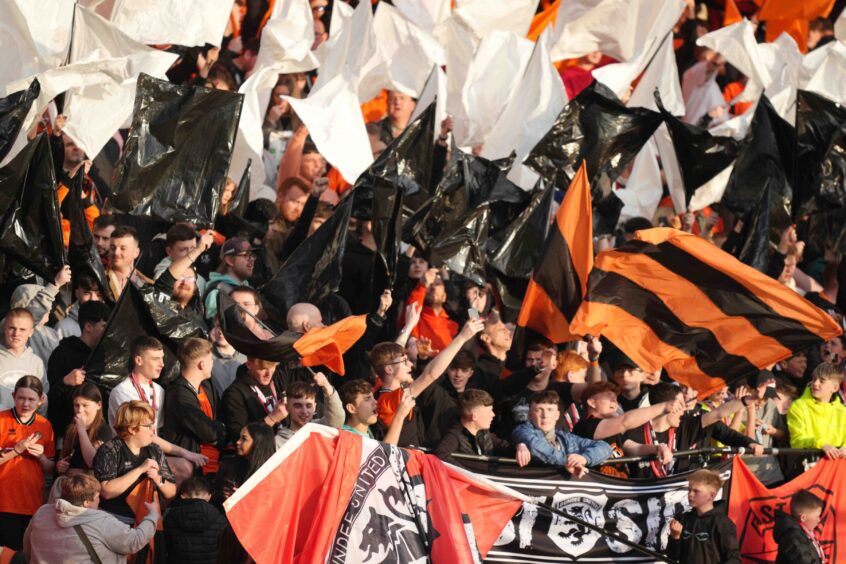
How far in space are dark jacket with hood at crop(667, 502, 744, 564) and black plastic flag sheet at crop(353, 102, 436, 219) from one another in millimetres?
3679

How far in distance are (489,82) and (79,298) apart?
4869 mm

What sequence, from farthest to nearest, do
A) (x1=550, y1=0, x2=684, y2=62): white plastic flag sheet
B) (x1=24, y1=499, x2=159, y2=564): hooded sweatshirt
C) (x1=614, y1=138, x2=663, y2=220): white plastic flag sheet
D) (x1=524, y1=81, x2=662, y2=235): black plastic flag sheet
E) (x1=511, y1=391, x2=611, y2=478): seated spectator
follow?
(x1=550, y1=0, x2=684, y2=62): white plastic flag sheet < (x1=614, y1=138, x2=663, y2=220): white plastic flag sheet < (x1=524, y1=81, x2=662, y2=235): black plastic flag sheet < (x1=511, y1=391, x2=611, y2=478): seated spectator < (x1=24, y1=499, x2=159, y2=564): hooded sweatshirt

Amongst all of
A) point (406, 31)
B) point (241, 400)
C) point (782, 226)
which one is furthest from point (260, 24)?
point (241, 400)

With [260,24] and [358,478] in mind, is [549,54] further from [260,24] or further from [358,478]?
[358,478]

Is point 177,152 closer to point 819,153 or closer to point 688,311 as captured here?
point 688,311

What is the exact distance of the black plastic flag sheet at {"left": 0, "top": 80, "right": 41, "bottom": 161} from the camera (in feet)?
37.7

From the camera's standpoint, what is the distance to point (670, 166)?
48.6 ft

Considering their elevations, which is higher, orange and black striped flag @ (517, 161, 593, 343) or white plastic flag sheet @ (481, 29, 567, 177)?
white plastic flag sheet @ (481, 29, 567, 177)

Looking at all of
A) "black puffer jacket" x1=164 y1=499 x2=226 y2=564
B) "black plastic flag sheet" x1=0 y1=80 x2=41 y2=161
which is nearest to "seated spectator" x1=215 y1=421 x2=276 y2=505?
"black puffer jacket" x1=164 y1=499 x2=226 y2=564

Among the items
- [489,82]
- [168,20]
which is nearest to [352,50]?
[489,82]

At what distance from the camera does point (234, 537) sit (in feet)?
30.8

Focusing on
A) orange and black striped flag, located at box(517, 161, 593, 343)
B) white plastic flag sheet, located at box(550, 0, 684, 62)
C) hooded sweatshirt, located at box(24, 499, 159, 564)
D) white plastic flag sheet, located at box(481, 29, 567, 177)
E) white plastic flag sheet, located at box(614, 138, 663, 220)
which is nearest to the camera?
hooded sweatshirt, located at box(24, 499, 159, 564)

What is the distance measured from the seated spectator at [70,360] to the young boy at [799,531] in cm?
462

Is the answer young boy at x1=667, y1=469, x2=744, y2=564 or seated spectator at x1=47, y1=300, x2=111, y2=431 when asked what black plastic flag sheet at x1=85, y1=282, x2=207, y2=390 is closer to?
seated spectator at x1=47, y1=300, x2=111, y2=431
